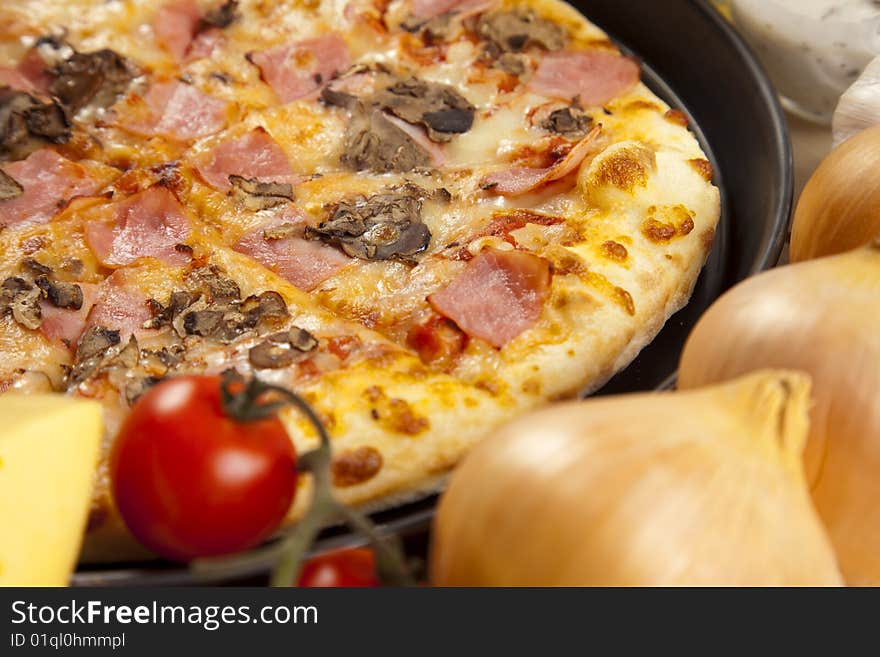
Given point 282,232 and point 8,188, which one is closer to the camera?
point 282,232

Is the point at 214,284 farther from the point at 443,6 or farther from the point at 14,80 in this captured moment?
the point at 443,6

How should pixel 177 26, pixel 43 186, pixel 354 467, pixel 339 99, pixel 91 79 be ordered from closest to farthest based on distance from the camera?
pixel 354 467 → pixel 43 186 → pixel 339 99 → pixel 91 79 → pixel 177 26

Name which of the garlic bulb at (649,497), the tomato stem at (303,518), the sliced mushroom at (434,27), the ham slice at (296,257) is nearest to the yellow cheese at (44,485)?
the tomato stem at (303,518)

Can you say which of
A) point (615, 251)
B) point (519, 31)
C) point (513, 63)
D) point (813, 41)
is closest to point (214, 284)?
point (615, 251)

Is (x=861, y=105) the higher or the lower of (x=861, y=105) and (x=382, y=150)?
the higher

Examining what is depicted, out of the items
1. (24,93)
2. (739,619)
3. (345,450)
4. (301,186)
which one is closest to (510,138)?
(301,186)

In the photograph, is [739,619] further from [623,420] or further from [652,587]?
[623,420]

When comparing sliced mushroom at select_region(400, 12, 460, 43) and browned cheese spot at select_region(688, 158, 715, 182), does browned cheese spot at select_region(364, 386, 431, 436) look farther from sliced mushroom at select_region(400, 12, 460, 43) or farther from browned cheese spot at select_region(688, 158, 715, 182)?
sliced mushroom at select_region(400, 12, 460, 43)
